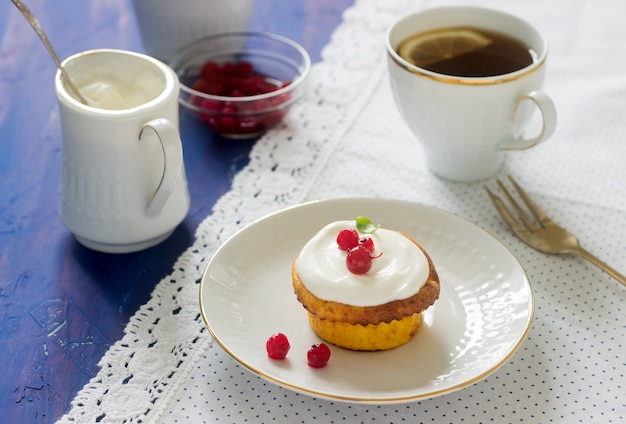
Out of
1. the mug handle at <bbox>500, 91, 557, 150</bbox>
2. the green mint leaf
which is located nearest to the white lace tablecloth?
the mug handle at <bbox>500, 91, 557, 150</bbox>

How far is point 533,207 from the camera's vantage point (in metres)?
1.28

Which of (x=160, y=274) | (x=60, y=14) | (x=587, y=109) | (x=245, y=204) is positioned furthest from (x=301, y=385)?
(x=60, y=14)

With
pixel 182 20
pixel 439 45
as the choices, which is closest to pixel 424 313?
pixel 439 45

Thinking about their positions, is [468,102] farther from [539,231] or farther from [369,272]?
[369,272]

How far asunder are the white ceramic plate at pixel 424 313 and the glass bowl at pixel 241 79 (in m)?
0.33

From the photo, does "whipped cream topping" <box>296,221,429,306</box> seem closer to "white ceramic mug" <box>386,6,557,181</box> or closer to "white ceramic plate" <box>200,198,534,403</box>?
"white ceramic plate" <box>200,198,534,403</box>

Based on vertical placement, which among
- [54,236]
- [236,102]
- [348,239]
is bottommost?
[54,236]

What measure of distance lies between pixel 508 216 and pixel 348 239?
0.38m

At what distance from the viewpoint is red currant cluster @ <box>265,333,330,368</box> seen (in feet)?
3.11

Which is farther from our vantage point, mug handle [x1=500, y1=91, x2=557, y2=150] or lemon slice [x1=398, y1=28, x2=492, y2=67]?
lemon slice [x1=398, y1=28, x2=492, y2=67]

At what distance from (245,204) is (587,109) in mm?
730

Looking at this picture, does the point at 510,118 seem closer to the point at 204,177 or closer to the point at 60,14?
the point at 204,177

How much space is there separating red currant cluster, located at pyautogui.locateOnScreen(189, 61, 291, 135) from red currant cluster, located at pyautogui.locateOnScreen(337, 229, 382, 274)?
49 centimetres

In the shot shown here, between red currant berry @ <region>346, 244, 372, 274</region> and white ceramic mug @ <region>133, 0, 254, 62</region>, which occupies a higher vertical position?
red currant berry @ <region>346, 244, 372, 274</region>
